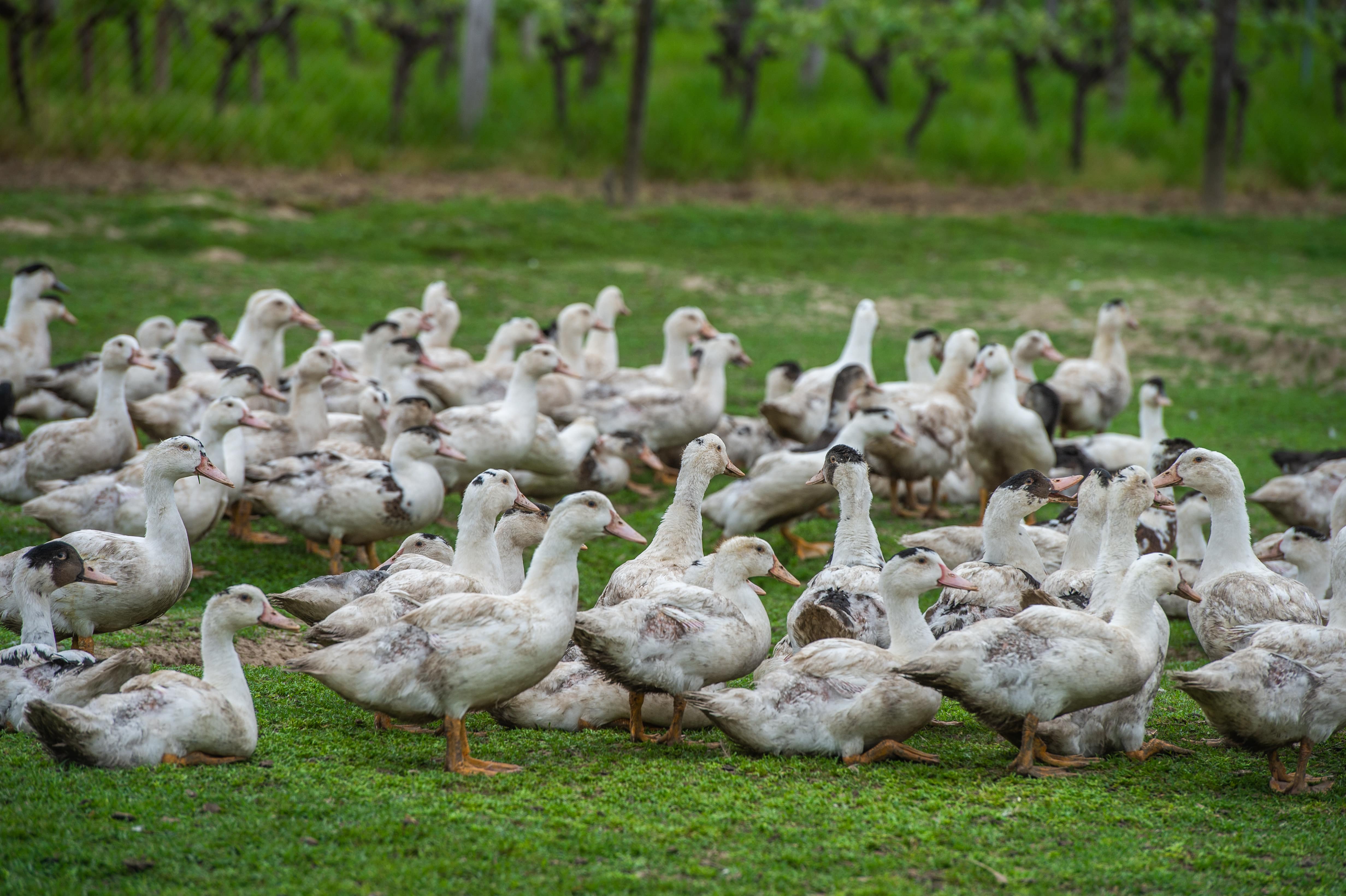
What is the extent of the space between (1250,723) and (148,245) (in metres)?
15.7

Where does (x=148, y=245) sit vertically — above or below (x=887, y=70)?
below

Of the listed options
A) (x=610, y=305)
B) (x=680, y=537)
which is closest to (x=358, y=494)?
(x=680, y=537)

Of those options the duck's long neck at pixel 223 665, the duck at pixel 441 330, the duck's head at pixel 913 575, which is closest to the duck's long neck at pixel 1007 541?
the duck's head at pixel 913 575

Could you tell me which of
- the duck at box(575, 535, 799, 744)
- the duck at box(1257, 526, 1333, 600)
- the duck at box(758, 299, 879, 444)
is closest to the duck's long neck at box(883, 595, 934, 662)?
the duck at box(575, 535, 799, 744)

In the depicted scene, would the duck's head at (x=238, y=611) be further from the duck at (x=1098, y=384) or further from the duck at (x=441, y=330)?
the duck at (x=1098, y=384)

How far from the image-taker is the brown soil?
64.8ft

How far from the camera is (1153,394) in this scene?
10.5 meters

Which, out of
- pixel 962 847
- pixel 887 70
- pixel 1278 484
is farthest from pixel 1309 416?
pixel 887 70

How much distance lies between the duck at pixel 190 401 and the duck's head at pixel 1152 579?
6.44 m

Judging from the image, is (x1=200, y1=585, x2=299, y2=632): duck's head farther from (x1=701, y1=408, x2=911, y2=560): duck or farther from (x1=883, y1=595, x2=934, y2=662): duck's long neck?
(x1=701, y1=408, x2=911, y2=560): duck

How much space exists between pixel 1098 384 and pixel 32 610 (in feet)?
30.9

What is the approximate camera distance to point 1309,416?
1295cm

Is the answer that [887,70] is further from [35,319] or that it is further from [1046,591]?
[1046,591]

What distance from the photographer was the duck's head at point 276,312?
428 inches
